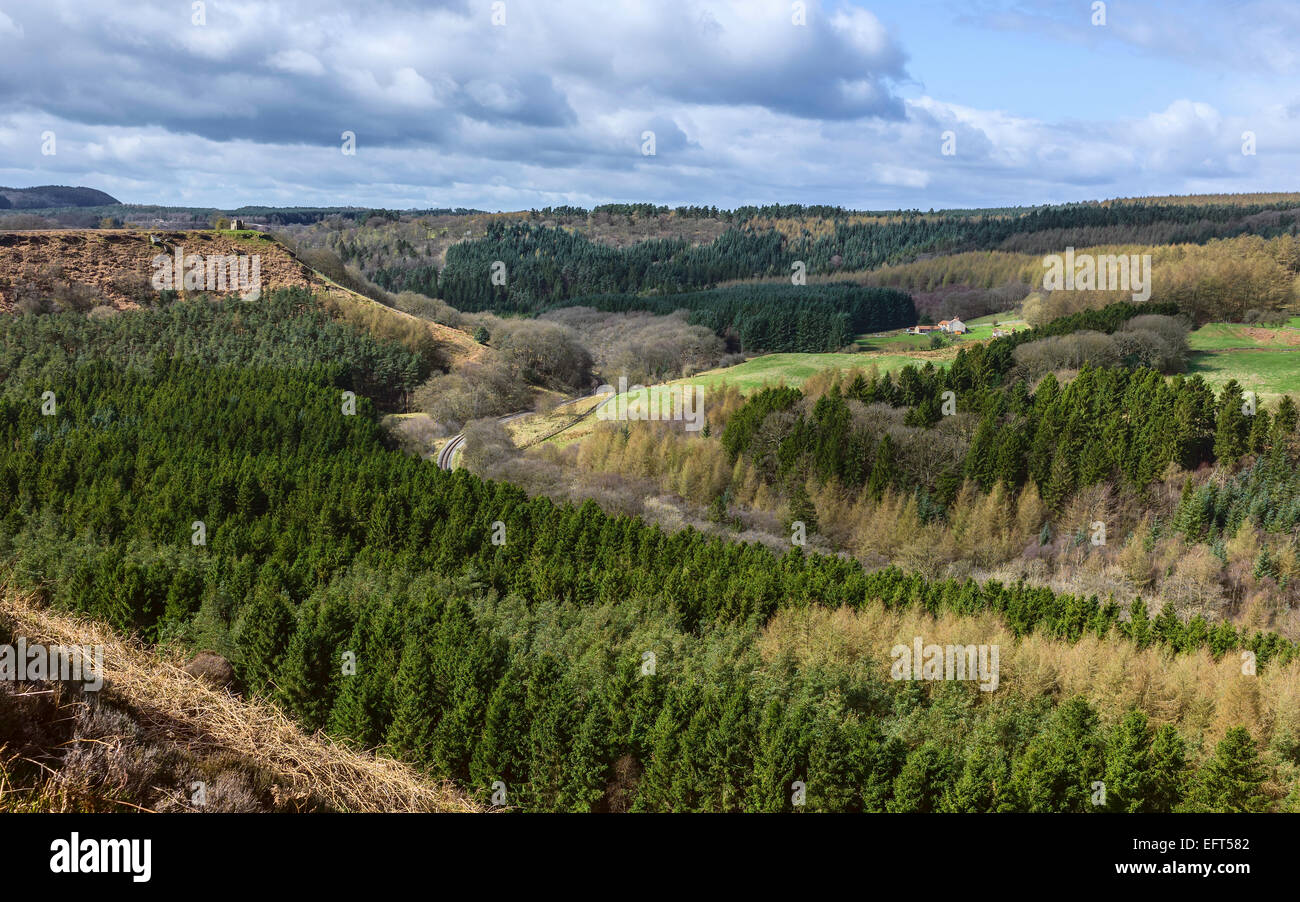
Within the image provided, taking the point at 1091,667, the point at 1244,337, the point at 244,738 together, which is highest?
the point at 1244,337

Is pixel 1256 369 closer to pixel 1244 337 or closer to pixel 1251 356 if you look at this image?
pixel 1251 356

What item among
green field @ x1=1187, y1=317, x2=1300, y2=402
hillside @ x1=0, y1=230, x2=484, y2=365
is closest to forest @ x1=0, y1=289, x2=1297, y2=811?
green field @ x1=1187, y1=317, x2=1300, y2=402

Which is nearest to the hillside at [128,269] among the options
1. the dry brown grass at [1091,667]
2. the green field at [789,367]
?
the green field at [789,367]

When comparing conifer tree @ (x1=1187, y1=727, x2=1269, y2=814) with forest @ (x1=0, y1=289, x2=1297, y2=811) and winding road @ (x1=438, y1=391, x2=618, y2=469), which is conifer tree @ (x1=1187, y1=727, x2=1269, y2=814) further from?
winding road @ (x1=438, y1=391, x2=618, y2=469)

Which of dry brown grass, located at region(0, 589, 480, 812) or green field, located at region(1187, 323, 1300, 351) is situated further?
green field, located at region(1187, 323, 1300, 351)

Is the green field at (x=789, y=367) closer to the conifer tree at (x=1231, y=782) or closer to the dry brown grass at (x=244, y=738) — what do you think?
the conifer tree at (x=1231, y=782)

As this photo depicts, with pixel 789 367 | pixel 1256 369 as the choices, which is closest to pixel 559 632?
pixel 789 367

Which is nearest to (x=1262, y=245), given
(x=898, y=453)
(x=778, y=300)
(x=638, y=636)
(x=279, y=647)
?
(x=778, y=300)

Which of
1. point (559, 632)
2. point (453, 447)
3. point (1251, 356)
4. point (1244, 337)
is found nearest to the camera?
point (559, 632)
